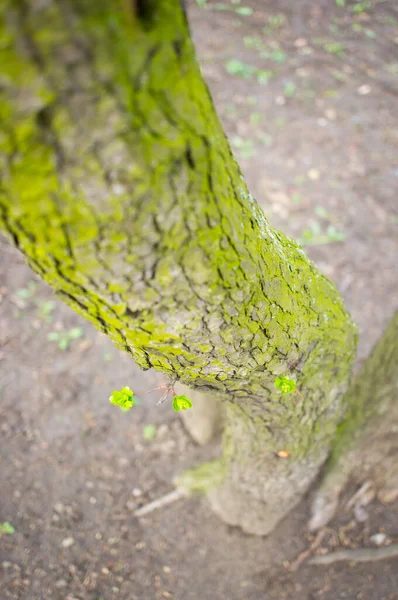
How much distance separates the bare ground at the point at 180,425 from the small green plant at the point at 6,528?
0.02 m

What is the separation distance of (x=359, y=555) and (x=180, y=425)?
1.39 meters

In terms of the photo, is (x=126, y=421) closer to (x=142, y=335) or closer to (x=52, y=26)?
(x=142, y=335)

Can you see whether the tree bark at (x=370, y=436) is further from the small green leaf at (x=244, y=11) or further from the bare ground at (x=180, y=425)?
the small green leaf at (x=244, y=11)

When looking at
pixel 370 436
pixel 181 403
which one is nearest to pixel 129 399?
pixel 181 403

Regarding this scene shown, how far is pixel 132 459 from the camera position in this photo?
2.95 meters

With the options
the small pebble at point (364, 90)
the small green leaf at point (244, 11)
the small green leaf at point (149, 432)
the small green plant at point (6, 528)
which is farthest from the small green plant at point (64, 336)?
the small green leaf at point (244, 11)

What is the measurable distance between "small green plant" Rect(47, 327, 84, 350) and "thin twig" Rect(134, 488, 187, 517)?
4.62 feet

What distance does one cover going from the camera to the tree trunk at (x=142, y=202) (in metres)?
0.57

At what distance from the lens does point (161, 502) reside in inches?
108

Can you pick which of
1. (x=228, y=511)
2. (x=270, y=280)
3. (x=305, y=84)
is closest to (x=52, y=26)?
(x=270, y=280)

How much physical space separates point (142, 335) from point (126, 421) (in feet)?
7.74

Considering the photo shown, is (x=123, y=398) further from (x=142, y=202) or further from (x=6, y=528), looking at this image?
(x=6, y=528)

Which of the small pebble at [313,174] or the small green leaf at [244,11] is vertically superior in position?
the small green leaf at [244,11]

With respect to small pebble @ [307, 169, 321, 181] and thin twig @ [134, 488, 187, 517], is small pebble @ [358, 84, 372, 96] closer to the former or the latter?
small pebble @ [307, 169, 321, 181]
